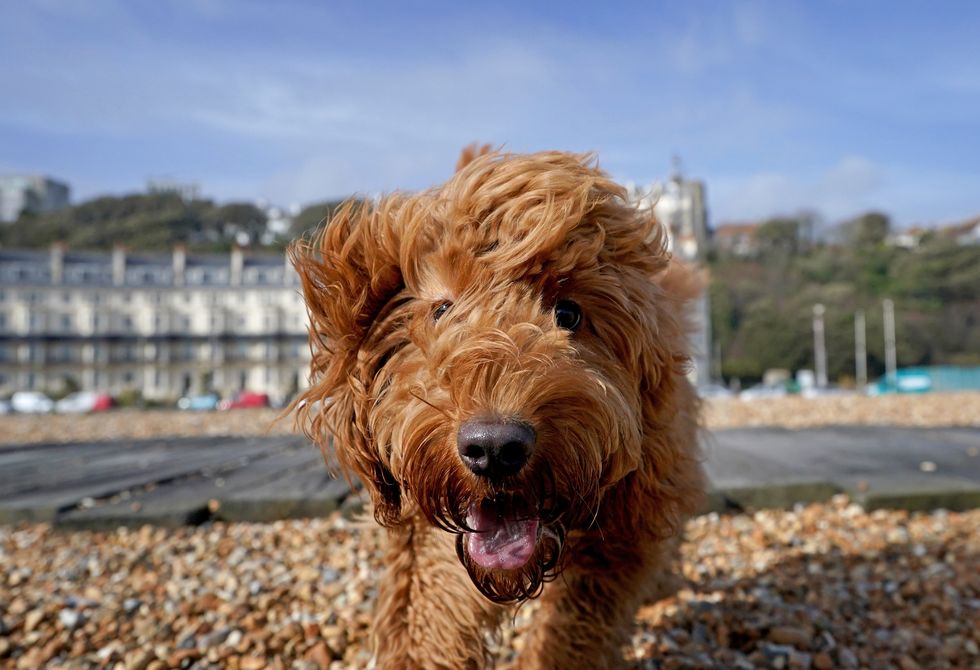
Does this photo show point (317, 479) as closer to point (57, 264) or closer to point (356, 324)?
point (356, 324)

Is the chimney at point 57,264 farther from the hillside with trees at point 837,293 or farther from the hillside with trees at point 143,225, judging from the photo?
the hillside with trees at point 143,225

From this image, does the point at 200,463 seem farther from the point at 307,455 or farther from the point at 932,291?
the point at 932,291

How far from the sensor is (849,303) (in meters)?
68.1

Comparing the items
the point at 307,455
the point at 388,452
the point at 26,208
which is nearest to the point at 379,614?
the point at 388,452

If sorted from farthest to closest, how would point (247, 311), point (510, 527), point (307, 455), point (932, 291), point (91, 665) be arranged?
point (247, 311) < point (932, 291) < point (307, 455) < point (91, 665) < point (510, 527)

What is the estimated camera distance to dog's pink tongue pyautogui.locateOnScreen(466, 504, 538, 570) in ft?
6.17

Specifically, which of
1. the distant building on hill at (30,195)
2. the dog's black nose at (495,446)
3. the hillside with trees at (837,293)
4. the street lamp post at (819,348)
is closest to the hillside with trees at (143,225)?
the hillside with trees at (837,293)

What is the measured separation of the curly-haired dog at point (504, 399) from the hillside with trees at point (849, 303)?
58856 millimetres

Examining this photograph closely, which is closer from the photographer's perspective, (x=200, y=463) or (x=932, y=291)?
(x=200, y=463)

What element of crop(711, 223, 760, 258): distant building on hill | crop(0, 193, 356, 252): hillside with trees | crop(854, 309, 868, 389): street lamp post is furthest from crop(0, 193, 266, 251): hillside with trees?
crop(854, 309, 868, 389): street lamp post

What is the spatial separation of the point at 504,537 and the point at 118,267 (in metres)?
92.5

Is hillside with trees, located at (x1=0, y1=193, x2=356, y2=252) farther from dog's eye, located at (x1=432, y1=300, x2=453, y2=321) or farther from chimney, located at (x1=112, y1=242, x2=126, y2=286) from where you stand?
dog's eye, located at (x1=432, y1=300, x2=453, y2=321)

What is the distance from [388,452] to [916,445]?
28.3 feet

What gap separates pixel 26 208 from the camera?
134125 millimetres
